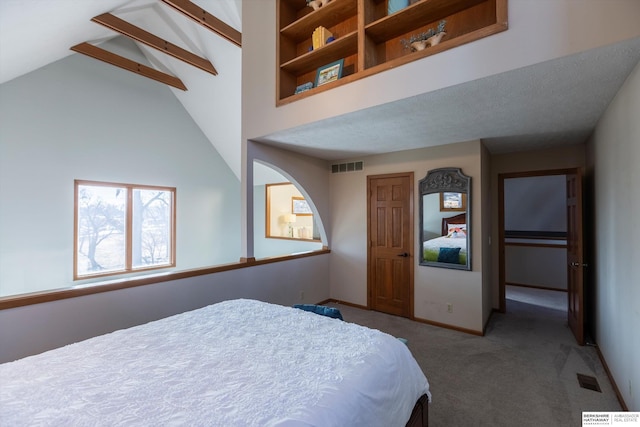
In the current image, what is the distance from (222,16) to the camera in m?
3.93

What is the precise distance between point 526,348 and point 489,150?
8.14 feet

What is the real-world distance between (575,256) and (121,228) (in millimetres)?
7040

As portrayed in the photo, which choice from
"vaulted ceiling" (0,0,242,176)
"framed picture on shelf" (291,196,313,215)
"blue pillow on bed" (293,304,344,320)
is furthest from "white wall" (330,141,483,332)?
"vaulted ceiling" (0,0,242,176)

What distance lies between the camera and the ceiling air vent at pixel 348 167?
4391mm

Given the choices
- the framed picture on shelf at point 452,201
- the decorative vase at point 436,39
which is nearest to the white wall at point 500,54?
the decorative vase at point 436,39

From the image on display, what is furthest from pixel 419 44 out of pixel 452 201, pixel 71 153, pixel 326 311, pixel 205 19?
pixel 71 153

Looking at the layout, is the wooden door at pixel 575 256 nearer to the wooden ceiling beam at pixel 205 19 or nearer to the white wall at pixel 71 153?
the wooden ceiling beam at pixel 205 19

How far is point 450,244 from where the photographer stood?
3.63 metres

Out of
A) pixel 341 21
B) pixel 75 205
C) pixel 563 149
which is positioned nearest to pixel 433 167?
pixel 563 149

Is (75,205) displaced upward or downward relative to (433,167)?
downward

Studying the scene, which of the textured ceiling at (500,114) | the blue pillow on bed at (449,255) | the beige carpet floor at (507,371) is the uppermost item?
the textured ceiling at (500,114)

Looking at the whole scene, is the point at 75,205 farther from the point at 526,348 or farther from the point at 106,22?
the point at 526,348

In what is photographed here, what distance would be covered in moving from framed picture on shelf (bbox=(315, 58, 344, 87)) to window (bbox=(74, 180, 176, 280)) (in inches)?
171

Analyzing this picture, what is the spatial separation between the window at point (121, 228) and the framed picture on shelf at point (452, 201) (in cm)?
524
